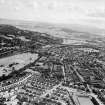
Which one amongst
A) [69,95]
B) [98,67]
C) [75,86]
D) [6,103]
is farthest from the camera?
[98,67]

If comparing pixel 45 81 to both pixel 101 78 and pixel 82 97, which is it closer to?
pixel 82 97

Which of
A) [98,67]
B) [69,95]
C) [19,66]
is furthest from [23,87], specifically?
[98,67]

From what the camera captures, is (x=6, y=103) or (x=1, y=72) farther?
(x=1, y=72)

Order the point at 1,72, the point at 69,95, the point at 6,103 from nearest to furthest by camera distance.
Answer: the point at 6,103, the point at 69,95, the point at 1,72

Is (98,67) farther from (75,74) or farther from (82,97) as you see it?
(82,97)

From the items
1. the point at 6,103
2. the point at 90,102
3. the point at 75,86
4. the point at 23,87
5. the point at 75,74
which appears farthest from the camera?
the point at 75,74

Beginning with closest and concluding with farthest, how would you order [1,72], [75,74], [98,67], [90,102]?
[90,102] → [1,72] → [75,74] → [98,67]

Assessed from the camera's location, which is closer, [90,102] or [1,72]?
[90,102]

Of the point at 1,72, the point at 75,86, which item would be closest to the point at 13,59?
the point at 1,72
